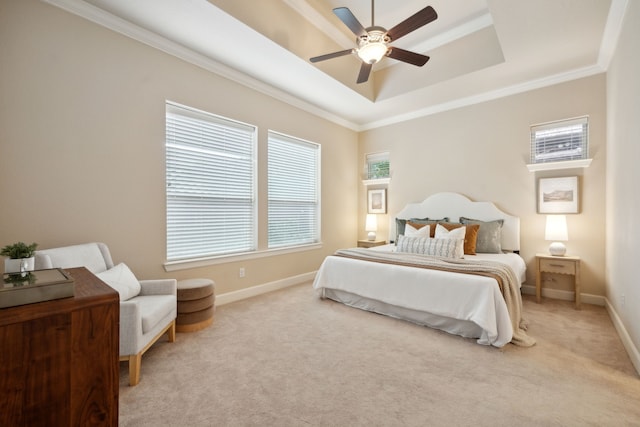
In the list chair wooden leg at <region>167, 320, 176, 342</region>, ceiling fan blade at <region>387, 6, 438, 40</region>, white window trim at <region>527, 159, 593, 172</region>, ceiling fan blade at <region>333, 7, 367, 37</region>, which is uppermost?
ceiling fan blade at <region>333, 7, 367, 37</region>

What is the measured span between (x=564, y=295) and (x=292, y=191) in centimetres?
399

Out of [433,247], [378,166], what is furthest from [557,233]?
[378,166]

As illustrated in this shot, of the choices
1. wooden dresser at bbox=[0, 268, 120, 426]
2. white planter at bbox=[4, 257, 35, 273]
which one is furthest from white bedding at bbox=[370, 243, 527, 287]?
white planter at bbox=[4, 257, 35, 273]

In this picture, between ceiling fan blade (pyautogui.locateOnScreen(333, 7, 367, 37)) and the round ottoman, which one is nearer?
ceiling fan blade (pyautogui.locateOnScreen(333, 7, 367, 37))

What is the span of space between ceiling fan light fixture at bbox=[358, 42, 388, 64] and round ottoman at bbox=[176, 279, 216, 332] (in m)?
2.74

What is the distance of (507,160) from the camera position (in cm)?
422

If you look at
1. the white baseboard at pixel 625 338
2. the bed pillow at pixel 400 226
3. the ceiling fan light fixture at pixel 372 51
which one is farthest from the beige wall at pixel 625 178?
the bed pillow at pixel 400 226

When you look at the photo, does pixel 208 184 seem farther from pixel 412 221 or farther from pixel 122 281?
pixel 412 221

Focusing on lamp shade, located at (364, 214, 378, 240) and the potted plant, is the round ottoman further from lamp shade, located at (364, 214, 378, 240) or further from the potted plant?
lamp shade, located at (364, 214, 378, 240)

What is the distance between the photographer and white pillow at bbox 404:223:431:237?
4.09 meters

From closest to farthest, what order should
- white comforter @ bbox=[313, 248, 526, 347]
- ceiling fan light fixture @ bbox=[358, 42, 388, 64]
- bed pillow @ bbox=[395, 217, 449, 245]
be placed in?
1. white comforter @ bbox=[313, 248, 526, 347]
2. ceiling fan light fixture @ bbox=[358, 42, 388, 64]
3. bed pillow @ bbox=[395, 217, 449, 245]

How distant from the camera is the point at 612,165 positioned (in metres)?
3.14

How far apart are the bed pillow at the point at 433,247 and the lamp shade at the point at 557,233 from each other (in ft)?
3.89

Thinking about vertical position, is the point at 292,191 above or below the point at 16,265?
above
